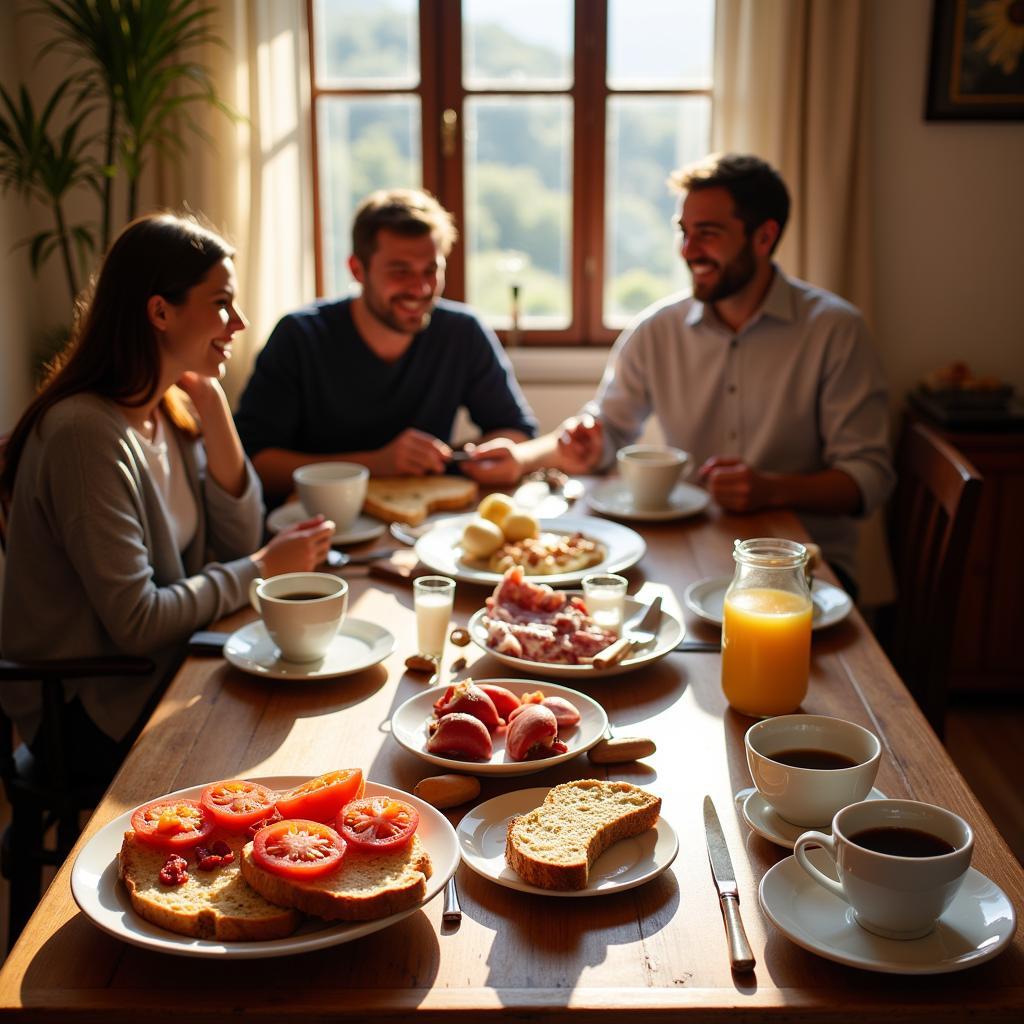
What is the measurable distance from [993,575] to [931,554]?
4.51 feet

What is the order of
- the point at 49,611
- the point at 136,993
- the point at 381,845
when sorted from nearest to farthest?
the point at 136,993, the point at 381,845, the point at 49,611

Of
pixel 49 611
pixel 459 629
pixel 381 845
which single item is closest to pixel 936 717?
pixel 459 629

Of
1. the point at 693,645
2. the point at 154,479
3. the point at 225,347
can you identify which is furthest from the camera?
the point at 225,347

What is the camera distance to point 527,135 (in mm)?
3717

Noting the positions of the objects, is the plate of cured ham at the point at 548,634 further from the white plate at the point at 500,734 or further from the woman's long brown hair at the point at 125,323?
the woman's long brown hair at the point at 125,323

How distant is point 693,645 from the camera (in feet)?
5.18

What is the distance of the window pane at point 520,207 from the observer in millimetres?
Answer: 3707

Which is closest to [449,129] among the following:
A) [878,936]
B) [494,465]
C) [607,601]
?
[494,465]

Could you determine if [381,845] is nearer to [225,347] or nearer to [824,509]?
A: [225,347]

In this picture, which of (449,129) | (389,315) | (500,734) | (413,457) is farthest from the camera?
(449,129)

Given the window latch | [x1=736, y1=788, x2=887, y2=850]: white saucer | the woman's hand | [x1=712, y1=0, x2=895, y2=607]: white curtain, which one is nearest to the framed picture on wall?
[x1=712, y1=0, x2=895, y2=607]: white curtain

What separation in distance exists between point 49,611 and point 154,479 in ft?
0.85

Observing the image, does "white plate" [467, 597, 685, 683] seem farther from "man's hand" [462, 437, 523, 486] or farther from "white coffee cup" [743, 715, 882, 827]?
"man's hand" [462, 437, 523, 486]

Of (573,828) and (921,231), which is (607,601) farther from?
(921,231)
